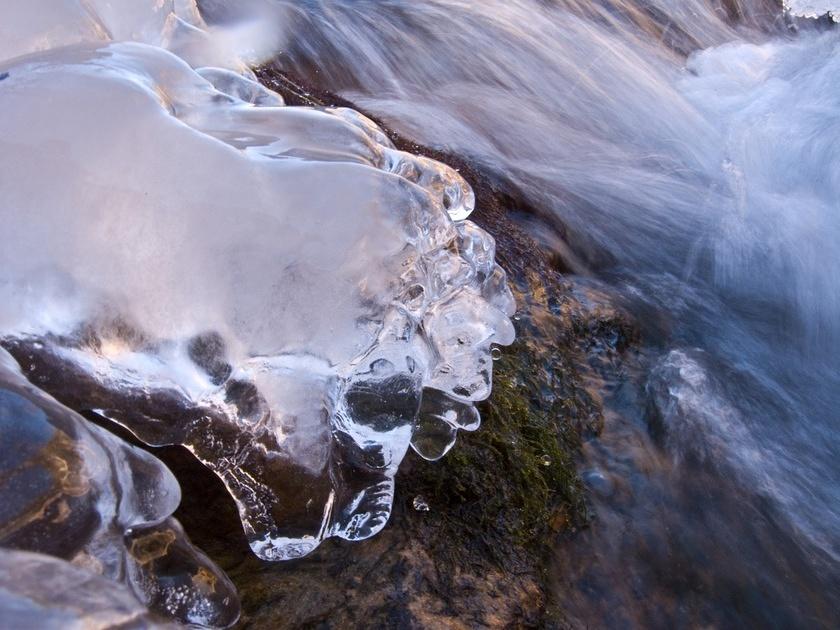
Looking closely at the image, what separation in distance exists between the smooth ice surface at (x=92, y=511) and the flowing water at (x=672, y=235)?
3.89 feet

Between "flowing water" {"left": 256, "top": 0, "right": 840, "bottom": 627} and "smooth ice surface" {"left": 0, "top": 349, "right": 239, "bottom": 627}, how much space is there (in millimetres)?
1185

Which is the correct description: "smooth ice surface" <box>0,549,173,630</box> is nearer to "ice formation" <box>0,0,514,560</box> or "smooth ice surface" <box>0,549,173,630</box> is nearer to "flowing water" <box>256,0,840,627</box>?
"ice formation" <box>0,0,514,560</box>

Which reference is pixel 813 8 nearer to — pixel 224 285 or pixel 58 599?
pixel 224 285

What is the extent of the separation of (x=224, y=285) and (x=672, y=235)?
375cm

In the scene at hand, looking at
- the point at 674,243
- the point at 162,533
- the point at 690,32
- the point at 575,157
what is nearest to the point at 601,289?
the point at 674,243

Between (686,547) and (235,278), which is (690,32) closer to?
(686,547)

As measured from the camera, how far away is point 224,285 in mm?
1766

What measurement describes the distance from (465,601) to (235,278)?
974 mm

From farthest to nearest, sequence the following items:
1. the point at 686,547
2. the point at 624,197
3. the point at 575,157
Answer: the point at 575,157
the point at 624,197
the point at 686,547

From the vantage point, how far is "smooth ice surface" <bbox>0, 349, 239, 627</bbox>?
1199 millimetres

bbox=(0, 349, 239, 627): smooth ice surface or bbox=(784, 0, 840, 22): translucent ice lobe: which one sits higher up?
bbox=(784, 0, 840, 22): translucent ice lobe

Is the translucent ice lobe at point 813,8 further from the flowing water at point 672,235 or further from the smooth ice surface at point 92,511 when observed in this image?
the smooth ice surface at point 92,511

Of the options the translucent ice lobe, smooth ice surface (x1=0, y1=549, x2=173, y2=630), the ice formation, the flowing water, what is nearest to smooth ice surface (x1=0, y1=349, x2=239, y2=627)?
smooth ice surface (x1=0, y1=549, x2=173, y2=630)

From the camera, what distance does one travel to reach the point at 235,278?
5.82 ft
